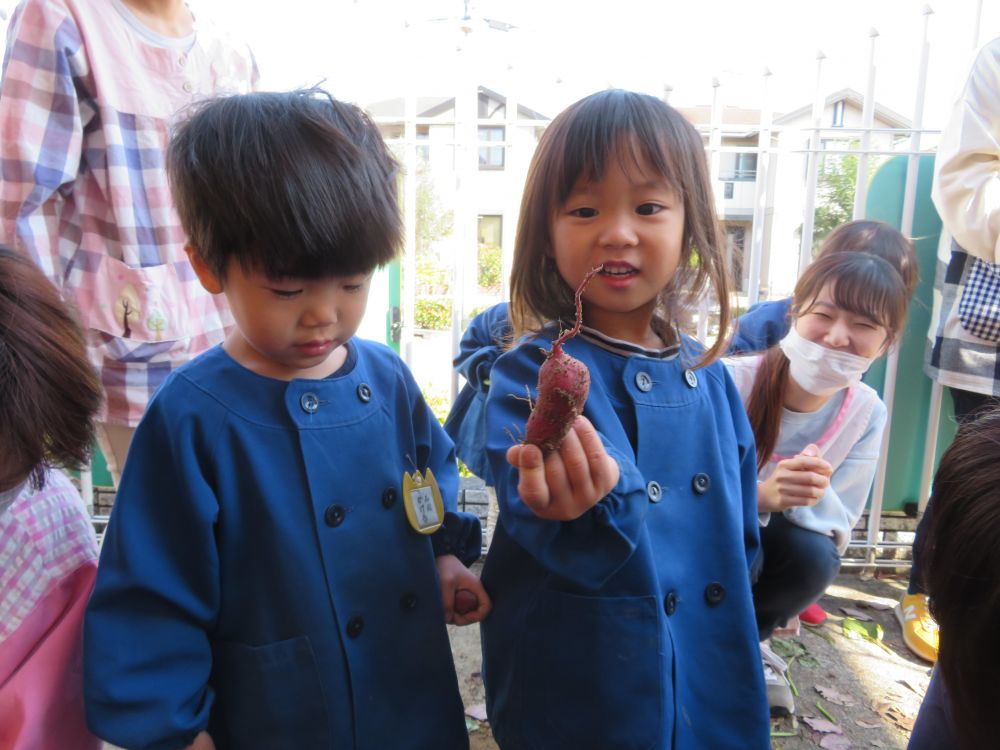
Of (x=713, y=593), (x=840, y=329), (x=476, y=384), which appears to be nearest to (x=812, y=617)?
(x=840, y=329)

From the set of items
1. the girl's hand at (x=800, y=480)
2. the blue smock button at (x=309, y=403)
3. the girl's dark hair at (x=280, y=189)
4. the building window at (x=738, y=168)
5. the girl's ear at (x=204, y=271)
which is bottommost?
the girl's hand at (x=800, y=480)

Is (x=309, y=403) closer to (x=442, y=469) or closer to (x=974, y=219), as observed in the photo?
(x=442, y=469)

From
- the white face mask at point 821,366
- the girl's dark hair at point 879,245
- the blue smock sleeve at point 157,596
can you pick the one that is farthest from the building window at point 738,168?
the blue smock sleeve at point 157,596

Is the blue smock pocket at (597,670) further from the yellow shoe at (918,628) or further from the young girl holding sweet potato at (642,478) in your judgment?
the yellow shoe at (918,628)

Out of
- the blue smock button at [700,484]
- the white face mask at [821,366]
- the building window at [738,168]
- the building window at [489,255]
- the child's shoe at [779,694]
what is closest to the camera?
the blue smock button at [700,484]

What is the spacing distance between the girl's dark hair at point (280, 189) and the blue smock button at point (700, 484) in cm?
78

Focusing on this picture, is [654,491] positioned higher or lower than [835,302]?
lower

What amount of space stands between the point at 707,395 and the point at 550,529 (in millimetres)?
545

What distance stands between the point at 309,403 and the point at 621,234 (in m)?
0.69

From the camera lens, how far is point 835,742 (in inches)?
101

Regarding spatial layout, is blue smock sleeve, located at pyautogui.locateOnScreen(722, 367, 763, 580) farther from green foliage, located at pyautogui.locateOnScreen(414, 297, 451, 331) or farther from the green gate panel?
green foliage, located at pyautogui.locateOnScreen(414, 297, 451, 331)

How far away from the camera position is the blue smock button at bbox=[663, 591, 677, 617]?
1.43 meters

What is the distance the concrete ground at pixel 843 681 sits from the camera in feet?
8.55

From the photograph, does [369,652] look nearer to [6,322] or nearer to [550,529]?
[550,529]
